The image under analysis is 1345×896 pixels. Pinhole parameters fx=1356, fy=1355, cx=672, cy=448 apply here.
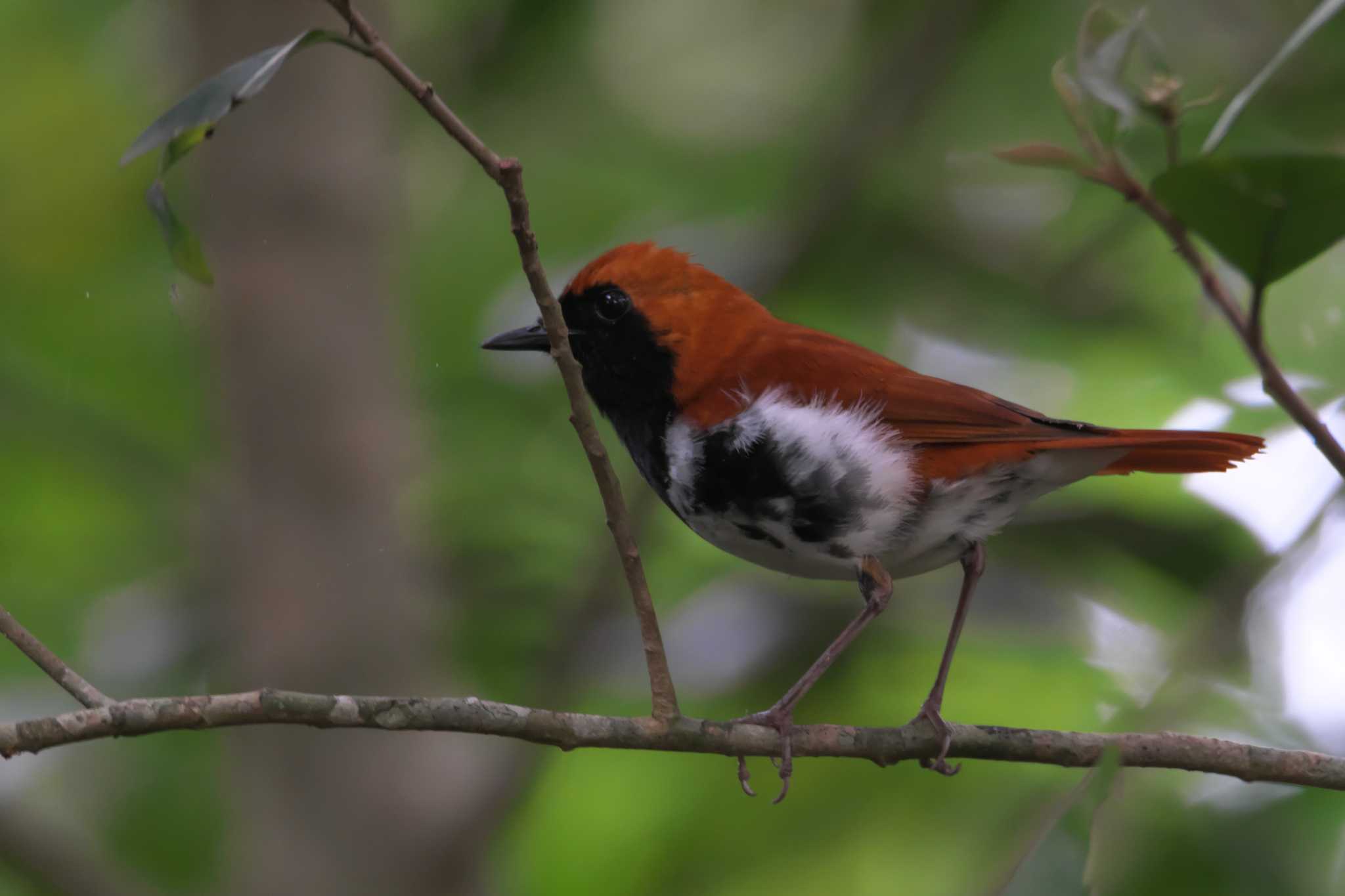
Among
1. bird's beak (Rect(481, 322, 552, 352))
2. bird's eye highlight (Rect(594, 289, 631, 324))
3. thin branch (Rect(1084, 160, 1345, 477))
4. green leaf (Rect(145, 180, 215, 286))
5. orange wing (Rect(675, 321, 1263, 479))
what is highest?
bird's eye highlight (Rect(594, 289, 631, 324))

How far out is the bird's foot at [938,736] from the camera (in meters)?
2.37

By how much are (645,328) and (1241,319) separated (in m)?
1.67

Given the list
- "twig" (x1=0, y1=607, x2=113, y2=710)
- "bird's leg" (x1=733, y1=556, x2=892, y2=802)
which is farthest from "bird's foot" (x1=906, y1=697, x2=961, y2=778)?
"twig" (x1=0, y1=607, x2=113, y2=710)

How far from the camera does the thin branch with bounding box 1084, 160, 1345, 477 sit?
1611 millimetres

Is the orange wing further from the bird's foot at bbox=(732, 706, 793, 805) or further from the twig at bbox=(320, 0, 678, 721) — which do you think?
the twig at bbox=(320, 0, 678, 721)

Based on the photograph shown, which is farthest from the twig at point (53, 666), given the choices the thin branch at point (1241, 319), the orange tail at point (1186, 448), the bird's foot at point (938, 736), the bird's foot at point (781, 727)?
the orange tail at point (1186, 448)

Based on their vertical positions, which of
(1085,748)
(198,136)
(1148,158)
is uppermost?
(1148,158)

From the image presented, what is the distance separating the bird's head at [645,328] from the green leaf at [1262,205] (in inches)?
56.7

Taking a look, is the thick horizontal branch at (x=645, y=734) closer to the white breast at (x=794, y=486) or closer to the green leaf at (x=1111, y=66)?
the white breast at (x=794, y=486)

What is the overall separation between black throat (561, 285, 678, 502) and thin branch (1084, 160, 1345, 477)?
1.39 metres

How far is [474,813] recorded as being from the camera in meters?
3.51

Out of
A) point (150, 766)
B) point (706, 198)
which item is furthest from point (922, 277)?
point (150, 766)

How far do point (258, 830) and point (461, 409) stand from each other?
1680 mm

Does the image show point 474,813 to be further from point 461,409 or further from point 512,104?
point 512,104
